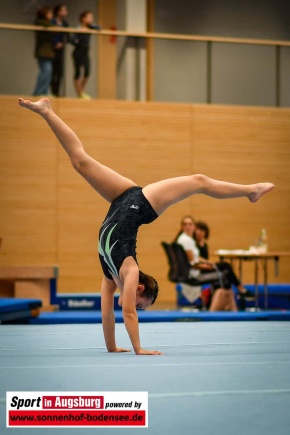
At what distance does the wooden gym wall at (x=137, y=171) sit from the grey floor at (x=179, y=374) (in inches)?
258

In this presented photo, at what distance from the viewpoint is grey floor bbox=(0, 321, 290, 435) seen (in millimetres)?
2559

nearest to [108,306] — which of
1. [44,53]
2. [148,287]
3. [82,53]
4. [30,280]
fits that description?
[148,287]

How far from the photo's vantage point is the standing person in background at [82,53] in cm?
1204

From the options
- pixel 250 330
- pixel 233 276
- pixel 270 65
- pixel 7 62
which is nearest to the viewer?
pixel 250 330

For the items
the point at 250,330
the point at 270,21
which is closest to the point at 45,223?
the point at 270,21

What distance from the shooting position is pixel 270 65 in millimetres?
12633

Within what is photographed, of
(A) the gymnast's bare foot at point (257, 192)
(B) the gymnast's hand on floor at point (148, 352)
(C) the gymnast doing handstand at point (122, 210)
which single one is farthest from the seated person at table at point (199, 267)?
(B) the gymnast's hand on floor at point (148, 352)

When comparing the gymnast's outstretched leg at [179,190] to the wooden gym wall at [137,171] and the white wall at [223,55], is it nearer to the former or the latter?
the wooden gym wall at [137,171]

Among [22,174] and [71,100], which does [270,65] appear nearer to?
[71,100]

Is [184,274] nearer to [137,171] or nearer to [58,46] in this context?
[137,171]

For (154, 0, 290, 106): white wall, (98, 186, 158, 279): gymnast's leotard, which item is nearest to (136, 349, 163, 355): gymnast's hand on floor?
(98, 186, 158, 279): gymnast's leotard

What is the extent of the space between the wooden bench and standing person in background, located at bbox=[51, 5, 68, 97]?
3476 millimetres

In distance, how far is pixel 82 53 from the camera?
1206 cm

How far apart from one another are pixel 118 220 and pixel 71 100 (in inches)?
324
